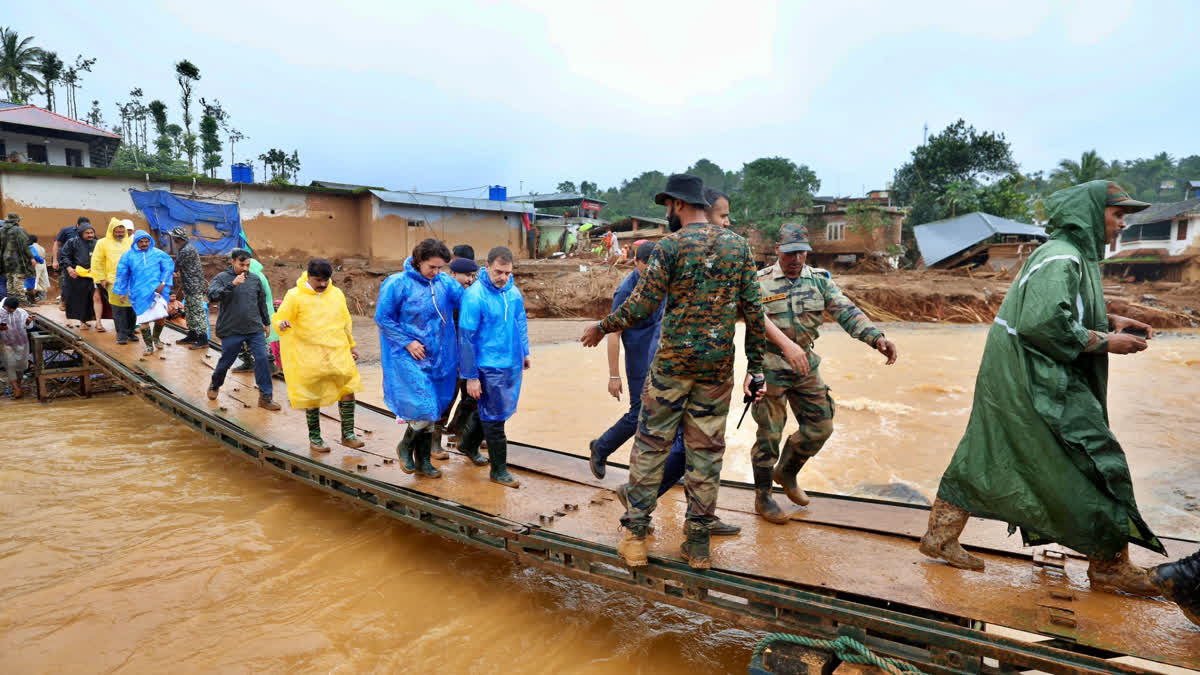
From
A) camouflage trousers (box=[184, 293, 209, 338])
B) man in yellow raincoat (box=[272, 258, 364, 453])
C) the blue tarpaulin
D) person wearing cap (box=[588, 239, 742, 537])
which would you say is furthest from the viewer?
the blue tarpaulin

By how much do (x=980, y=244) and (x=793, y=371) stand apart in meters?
26.8

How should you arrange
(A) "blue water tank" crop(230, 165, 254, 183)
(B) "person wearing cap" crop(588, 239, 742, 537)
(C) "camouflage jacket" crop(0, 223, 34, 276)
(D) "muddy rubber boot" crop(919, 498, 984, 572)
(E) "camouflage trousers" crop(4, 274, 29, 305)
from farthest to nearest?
(A) "blue water tank" crop(230, 165, 254, 183) < (E) "camouflage trousers" crop(4, 274, 29, 305) < (C) "camouflage jacket" crop(0, 223, 34, 276) < (B) "person wearing cap" crop(588, 239, 742, 537) < (D) "muddy rubber boot" crop(919, 498, 984, 572)

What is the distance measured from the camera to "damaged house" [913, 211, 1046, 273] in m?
24.9

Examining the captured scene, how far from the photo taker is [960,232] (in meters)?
27.2

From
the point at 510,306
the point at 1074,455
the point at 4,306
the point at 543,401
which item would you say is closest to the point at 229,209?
the point at 4,306

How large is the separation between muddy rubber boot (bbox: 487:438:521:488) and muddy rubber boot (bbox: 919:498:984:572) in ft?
8.28

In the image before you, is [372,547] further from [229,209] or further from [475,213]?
[475,213]

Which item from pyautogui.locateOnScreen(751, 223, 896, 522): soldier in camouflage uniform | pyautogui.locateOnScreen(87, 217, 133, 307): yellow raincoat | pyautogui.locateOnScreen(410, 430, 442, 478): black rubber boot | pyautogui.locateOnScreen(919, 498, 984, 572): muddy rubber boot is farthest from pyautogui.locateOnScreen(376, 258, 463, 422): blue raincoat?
pyautogui.locateOnScreen(87, 217, 133, 307): yellow raincoat

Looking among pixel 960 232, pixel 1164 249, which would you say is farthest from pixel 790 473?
pixel 1164 249

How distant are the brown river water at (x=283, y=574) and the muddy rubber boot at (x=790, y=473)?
834 mm

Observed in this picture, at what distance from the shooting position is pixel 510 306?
4344 mm

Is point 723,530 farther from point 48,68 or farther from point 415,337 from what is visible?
point 48,68

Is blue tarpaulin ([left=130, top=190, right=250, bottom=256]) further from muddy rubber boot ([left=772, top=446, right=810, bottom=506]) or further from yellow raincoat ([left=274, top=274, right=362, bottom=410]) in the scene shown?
muddy rubber boot ([left=772, top=446, right=810, bottom=506])

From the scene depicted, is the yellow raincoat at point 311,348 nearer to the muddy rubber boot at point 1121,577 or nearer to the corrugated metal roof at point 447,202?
the muddy rubber boot at point 1121,577
